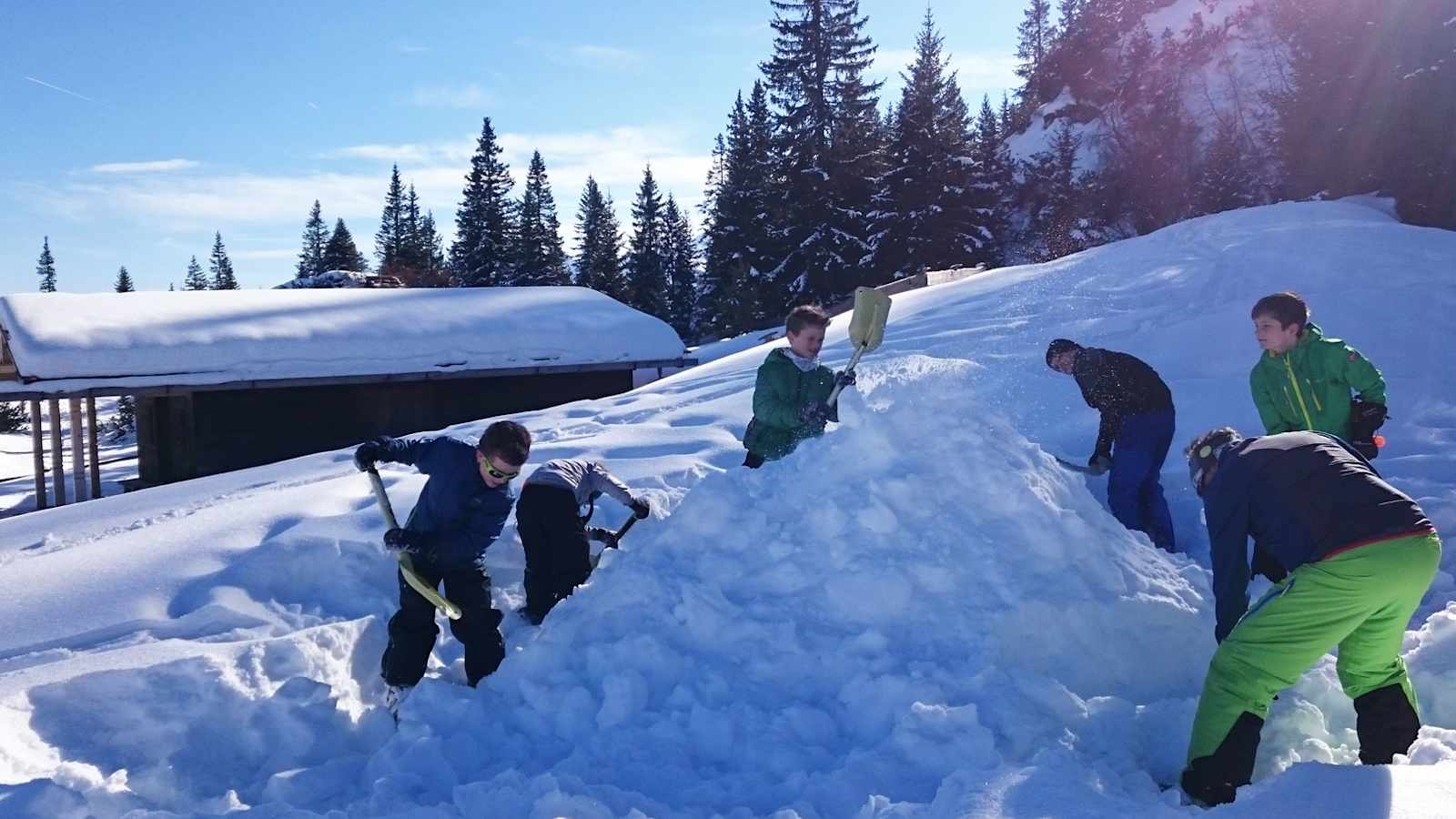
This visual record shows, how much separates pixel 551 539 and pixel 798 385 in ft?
4.99

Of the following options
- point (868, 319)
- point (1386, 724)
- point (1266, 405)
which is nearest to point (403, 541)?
point (868, 319)

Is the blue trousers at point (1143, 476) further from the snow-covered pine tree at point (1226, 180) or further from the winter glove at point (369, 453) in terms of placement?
the snow-covered pine tree at point (1226, 180)

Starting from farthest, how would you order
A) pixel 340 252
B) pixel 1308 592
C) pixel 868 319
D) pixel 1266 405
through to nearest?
pixel 340 252, pixel 868 319, pixel 1266 405, pixel 1308 592

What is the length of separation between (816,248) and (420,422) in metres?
16.7

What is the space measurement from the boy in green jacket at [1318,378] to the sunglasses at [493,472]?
348 centimetres

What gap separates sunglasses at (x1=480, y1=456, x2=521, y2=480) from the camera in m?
4.04

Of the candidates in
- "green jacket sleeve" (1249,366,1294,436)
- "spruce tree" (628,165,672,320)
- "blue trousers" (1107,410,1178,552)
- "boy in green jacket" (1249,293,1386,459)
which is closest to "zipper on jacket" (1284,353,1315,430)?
"boy in green jacket" (1249,293,1386,459)

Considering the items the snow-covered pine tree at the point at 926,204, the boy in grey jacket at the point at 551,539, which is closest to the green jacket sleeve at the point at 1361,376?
the boy in grey jacket at the point at 551,539

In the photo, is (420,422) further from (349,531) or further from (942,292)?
(349,531)

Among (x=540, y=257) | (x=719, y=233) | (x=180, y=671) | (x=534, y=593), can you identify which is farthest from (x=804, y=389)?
(x=540, y=257)

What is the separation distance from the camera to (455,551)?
409 cm

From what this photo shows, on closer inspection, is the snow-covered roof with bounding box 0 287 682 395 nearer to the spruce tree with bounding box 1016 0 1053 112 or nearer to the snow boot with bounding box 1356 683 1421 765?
the snow boot with bounding box 1356 683 1421 765

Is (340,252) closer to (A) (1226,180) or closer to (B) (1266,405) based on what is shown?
(A) (1226,180)

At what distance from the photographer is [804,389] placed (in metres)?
5.02
